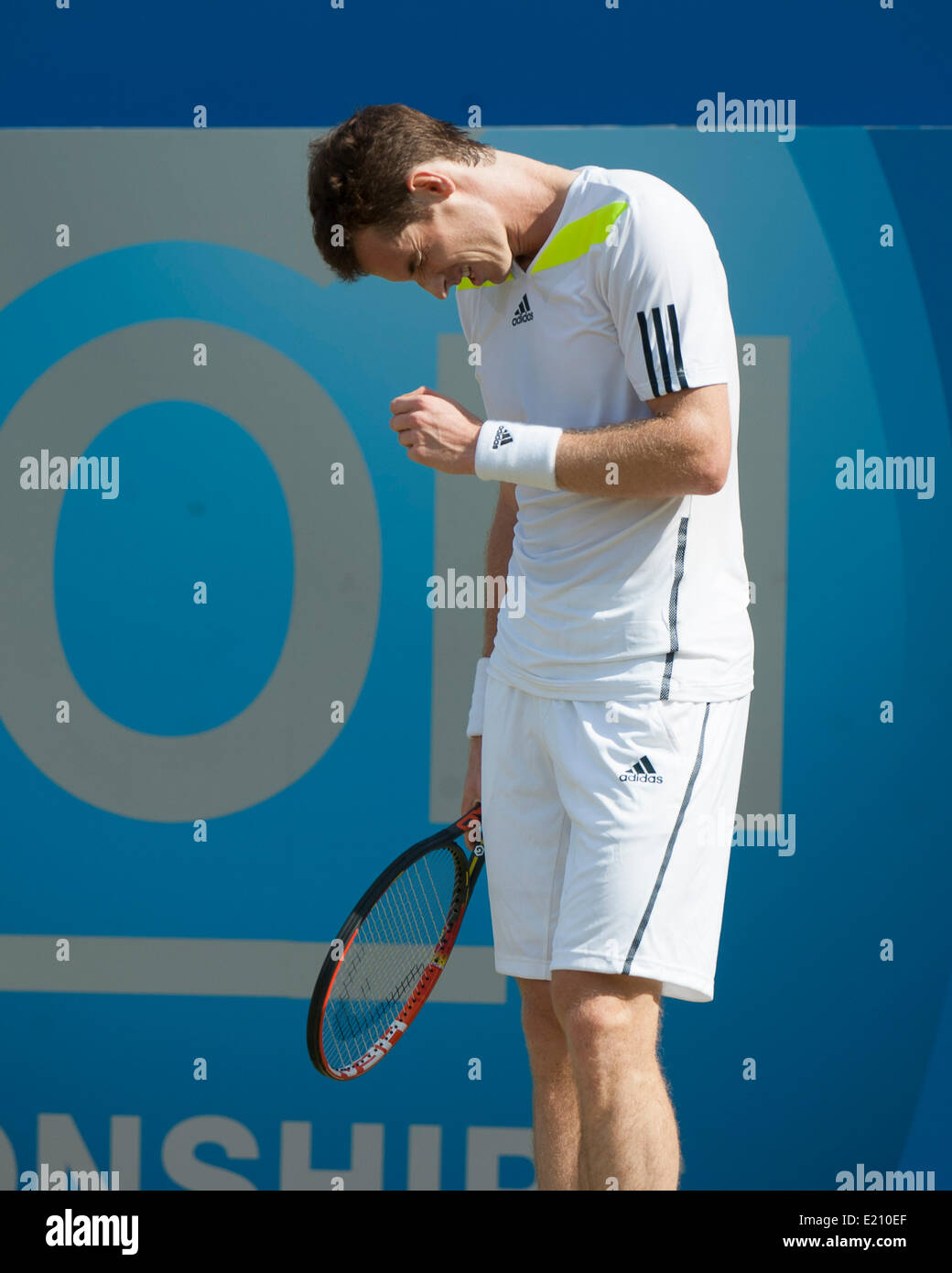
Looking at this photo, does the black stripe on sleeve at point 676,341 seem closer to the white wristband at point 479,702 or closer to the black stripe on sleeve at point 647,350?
the black stripe on sleeve at point 647,350

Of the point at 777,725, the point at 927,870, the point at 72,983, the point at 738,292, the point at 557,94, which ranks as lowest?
the point at 72,983

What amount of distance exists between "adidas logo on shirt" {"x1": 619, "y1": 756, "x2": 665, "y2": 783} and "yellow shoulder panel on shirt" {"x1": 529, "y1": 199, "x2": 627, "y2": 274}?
66 cm

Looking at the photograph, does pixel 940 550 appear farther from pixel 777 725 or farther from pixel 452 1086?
pixel 452 1086

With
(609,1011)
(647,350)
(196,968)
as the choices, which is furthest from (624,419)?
(196,968)

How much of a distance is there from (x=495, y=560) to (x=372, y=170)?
0.64 metres

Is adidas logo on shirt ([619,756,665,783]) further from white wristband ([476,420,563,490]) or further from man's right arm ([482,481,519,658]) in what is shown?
man's right arm ([482,481,519,658])

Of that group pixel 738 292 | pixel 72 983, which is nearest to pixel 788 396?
pixel 738 292

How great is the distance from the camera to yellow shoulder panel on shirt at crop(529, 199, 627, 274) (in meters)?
1.65

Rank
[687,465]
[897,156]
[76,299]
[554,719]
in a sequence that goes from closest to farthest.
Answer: [687,465] < [554,719] < [897,156] < [76,299]

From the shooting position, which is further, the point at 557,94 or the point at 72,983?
the point at 72,983

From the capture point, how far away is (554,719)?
1.76m

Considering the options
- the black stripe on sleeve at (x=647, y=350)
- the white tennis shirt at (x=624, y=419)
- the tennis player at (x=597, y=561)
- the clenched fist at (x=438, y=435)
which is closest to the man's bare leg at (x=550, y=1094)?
the tennis player at (x=597, y=561)

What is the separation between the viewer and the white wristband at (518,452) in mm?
1653

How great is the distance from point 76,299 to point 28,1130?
66.7 inches
